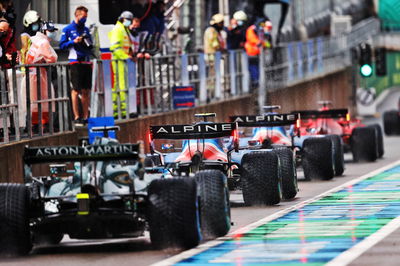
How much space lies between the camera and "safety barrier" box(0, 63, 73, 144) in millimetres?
20312

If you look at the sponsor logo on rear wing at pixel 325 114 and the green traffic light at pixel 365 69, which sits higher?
the green traffic light at pixel 365 69

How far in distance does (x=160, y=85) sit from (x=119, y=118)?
364cm

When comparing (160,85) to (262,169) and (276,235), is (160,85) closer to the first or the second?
(262,169)

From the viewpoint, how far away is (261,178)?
19094 mm

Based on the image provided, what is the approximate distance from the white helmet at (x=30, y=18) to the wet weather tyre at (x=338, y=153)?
516 centimetres

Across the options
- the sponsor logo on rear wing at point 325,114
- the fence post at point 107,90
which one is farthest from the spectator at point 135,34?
the sponsor logo on rear wing at point 325,114

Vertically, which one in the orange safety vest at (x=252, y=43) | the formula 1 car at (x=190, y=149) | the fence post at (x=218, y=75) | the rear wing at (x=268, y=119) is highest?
the orange safety vest at (x=252, y=43)

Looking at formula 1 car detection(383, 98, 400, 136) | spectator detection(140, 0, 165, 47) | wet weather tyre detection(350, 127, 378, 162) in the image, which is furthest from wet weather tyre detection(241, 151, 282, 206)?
formula 1 car detection(383, 98, 400, 136)

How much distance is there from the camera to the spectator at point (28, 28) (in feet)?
72.4

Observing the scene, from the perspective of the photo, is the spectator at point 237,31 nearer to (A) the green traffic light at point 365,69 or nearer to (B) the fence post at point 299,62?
(A) the green traffic light at point 365,69

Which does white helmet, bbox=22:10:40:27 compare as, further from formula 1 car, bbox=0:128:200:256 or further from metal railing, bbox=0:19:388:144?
formula 1 car, bbox=0:128:200:256

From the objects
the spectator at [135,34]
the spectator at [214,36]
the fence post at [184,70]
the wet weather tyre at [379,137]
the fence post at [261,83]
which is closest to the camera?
the spectator at [135,34]

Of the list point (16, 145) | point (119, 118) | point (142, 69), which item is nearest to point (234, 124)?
point (16, 145)

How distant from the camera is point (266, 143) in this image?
23.6 metres
